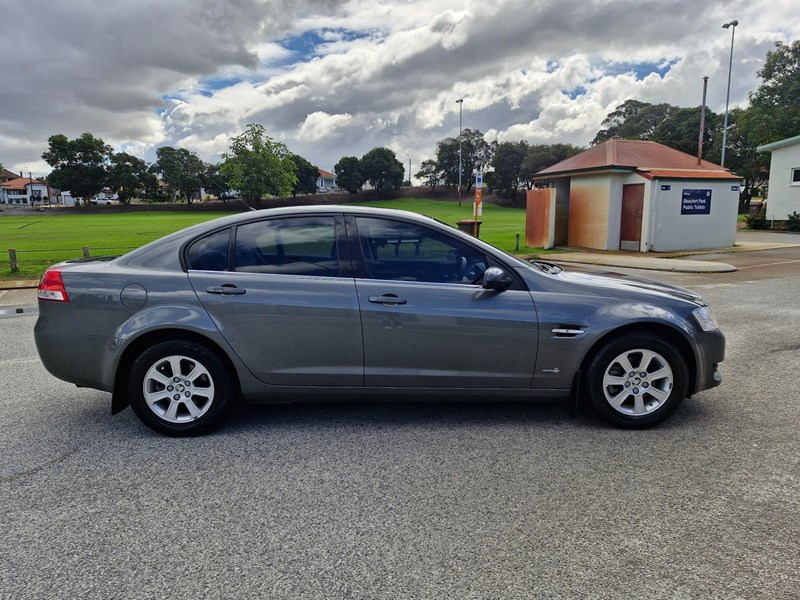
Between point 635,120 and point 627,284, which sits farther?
point 635,120

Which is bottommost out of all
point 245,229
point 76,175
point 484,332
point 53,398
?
point 53,398

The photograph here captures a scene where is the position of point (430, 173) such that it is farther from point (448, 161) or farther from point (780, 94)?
point (780, 94)

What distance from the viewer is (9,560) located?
244 cm

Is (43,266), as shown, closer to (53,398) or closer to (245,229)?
(53,398)

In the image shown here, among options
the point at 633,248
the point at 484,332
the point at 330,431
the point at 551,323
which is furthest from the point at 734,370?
the point at 633,248

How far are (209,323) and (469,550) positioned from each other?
→ 7.25 feet

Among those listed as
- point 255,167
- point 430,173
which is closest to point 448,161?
point 430,173

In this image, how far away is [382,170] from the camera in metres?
85.8

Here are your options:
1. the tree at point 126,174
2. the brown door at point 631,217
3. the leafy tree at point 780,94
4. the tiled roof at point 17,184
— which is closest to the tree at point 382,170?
the tree at point 126,174

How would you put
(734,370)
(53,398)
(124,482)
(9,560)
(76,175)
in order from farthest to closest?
1. (76,175)
2. (734,370)
3. (53,398)
4. (124,482)
5. (9,560)

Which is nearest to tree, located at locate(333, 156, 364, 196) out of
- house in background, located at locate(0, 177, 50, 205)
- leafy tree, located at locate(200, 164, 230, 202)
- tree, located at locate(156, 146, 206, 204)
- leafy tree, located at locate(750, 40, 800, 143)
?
leafy tree, located at locate(200, 164, 230, 202)

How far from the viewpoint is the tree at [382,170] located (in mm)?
85750

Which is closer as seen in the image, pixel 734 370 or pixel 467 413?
pixel 467 413

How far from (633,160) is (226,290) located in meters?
18.1
